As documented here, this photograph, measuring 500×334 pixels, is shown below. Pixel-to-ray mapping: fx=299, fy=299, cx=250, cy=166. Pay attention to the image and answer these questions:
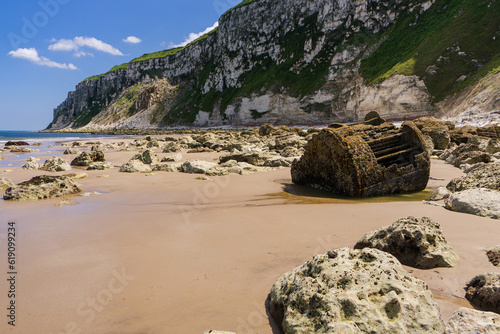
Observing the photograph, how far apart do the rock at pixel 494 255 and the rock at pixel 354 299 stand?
1161 millimetres

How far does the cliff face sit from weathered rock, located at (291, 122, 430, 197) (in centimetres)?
3920

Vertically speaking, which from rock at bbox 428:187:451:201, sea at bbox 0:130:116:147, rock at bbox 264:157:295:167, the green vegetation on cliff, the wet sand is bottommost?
the wet sand

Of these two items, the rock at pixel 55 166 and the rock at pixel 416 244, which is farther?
the rock at pixel 55 166

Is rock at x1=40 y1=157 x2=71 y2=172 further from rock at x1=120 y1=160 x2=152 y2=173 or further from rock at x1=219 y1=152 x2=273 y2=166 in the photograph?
rock at x1=219 y1=152 x2=273 y2=166

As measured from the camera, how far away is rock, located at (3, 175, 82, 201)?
5.88 meters

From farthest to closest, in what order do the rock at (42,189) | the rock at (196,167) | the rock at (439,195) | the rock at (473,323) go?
the rock at (196,167) → the rock at (42,189) → the rock at (439,195) → the rock at (473,323)

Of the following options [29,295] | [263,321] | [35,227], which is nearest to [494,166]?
[263,321]

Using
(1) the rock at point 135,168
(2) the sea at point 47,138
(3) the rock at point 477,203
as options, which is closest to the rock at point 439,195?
(3) the rock at point 477,203

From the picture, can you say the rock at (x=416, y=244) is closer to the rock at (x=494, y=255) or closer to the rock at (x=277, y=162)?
the rock at (x=494, y=255)

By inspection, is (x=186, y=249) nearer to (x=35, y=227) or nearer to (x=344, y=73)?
(x=35, y=227)

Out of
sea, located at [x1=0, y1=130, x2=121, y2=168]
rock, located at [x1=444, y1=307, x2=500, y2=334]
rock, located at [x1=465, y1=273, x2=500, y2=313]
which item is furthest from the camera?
sea, located at [x1=0, y1=130, x2=121, y2=168]

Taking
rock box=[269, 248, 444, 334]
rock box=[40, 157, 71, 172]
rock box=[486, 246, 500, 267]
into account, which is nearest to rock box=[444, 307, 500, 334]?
rock box=[269, 248, 444, 334]

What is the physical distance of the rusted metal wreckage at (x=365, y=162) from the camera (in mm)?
5586

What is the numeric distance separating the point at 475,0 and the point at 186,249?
5949 cm
